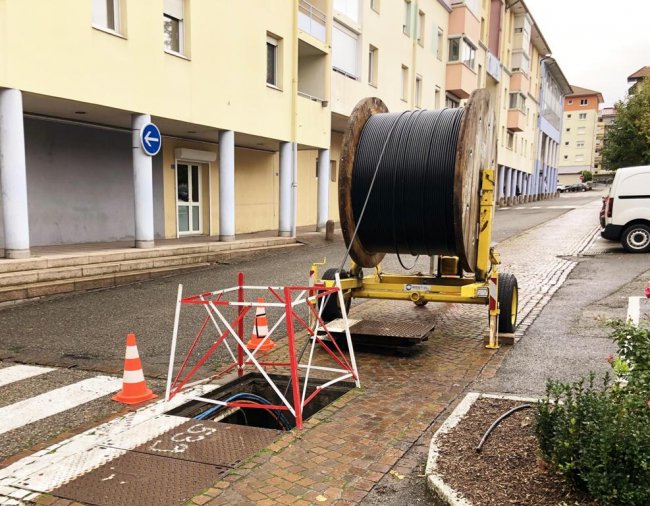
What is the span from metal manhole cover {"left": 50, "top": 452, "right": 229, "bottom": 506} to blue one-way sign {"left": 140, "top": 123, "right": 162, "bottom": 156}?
33.1 ft

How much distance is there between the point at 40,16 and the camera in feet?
35.0

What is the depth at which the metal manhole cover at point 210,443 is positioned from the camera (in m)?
4.17

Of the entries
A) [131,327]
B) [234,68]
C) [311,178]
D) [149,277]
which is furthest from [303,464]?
[311,178]

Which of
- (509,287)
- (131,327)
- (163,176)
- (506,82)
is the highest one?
(506,82)

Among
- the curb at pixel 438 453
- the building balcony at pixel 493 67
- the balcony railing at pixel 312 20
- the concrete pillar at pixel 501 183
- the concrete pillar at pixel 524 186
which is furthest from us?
the concrete pillar at pixel 524 186

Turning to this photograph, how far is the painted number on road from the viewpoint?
4301 mm

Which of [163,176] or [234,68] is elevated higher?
[234,68]

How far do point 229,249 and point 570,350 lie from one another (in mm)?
10685

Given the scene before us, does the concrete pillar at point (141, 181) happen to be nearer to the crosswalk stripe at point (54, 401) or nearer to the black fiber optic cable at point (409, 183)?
the black fiber optic cable at point (409, 183)

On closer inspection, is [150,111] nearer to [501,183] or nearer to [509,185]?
[501,183]

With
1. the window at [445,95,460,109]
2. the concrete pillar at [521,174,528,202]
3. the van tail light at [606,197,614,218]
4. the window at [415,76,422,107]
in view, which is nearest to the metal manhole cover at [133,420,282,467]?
the van tail light at [606,197,614,218]

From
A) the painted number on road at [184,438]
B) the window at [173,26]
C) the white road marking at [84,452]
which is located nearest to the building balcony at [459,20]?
the window at [173,26]

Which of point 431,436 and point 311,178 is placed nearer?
point 431,436

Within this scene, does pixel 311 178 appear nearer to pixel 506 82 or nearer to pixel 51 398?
pixel 51 398
